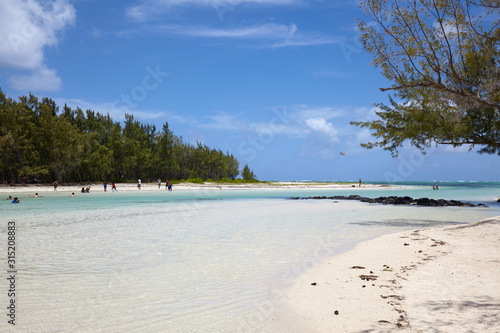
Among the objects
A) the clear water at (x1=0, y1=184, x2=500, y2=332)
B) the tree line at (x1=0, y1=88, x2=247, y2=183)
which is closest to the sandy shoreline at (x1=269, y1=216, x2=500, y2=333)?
the clear water at (x1=0, y1=184, x2=500, y2=332)

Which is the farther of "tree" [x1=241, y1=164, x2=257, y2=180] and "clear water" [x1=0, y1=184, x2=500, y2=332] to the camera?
"tree" [x1=241, y1=164, x2=257, y2=180]

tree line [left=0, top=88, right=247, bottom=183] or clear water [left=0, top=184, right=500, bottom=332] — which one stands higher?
tree line [left=0, top=88, right=247, bottom=183]

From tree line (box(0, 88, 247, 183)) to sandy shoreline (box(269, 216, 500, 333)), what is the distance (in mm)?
68653

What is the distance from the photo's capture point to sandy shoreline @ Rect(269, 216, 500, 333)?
4562 mm

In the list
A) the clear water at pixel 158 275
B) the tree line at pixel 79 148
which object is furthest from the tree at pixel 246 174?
the clear water at pixel 158 275

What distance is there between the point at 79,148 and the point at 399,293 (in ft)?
243

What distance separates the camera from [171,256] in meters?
9.30

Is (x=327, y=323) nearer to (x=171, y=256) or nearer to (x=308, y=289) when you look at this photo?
(x=308, y=289)

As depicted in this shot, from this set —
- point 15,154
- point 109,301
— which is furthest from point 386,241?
point 15,154

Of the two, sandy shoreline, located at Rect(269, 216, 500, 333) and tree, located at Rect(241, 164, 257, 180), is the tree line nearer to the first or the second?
tree, located at Rect(241, 164, 257, 180)

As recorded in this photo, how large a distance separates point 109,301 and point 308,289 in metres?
3.64

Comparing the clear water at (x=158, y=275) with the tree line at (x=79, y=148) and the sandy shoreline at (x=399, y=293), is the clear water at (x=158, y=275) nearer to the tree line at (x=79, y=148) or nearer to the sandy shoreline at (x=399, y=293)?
the sandy shoreline at (x=399, y=293)

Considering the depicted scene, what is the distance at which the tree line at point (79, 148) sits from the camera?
6469 centimetres

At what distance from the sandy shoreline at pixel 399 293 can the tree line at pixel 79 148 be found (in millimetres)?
68653
